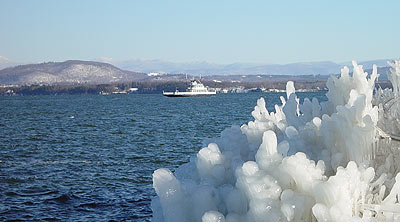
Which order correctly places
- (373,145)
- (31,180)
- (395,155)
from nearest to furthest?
(373,145) < (395,155) < (31,180)

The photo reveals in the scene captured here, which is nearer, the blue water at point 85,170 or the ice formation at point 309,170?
the ice formation at point 309,170

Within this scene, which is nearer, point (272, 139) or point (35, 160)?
point (272, 139)

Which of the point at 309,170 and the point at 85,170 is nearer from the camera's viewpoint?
the point at 309,170

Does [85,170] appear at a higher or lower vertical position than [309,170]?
lower

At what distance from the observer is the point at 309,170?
4566 mm

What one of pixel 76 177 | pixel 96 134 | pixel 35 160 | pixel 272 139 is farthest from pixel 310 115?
pixel 96 134

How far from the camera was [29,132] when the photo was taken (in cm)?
5322

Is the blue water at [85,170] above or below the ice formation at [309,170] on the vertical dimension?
below

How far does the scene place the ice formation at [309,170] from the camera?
443cm

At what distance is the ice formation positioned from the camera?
443cm

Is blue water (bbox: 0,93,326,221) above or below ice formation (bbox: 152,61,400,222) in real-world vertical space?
below

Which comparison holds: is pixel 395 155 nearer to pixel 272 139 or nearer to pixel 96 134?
pixel 272 139

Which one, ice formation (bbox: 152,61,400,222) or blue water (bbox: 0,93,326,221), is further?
blue water (bbox: 0,93,326,221)

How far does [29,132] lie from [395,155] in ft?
169
